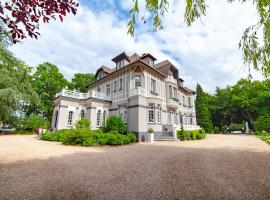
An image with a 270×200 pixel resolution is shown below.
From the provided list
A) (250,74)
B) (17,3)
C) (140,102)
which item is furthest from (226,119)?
(17,3)

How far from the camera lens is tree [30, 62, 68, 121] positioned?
29.0m

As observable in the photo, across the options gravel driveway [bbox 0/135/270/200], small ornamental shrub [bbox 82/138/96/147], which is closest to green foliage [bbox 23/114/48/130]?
small ornamental shrub [bbox 82/138/96/147]

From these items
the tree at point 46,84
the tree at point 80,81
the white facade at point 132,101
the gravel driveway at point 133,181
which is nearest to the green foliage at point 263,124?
the white facade at point 132,101

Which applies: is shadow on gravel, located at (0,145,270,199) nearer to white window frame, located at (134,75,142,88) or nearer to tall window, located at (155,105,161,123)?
tall window, located at (155,105,161,123)

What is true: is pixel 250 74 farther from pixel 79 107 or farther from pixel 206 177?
pixel 79 107

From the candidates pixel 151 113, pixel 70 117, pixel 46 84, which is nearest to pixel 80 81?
pixel 46 84

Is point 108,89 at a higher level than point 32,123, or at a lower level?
higher

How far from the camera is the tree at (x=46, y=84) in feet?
95.2

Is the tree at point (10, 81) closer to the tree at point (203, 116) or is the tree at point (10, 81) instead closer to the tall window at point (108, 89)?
the tall window at point (108, 89)

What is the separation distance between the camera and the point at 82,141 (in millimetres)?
11547

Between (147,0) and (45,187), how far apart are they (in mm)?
4934

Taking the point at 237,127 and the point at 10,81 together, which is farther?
the point at 237,127

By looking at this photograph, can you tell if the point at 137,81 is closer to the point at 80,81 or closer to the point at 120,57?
the point at 120,57

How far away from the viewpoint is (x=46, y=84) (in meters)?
29.9
